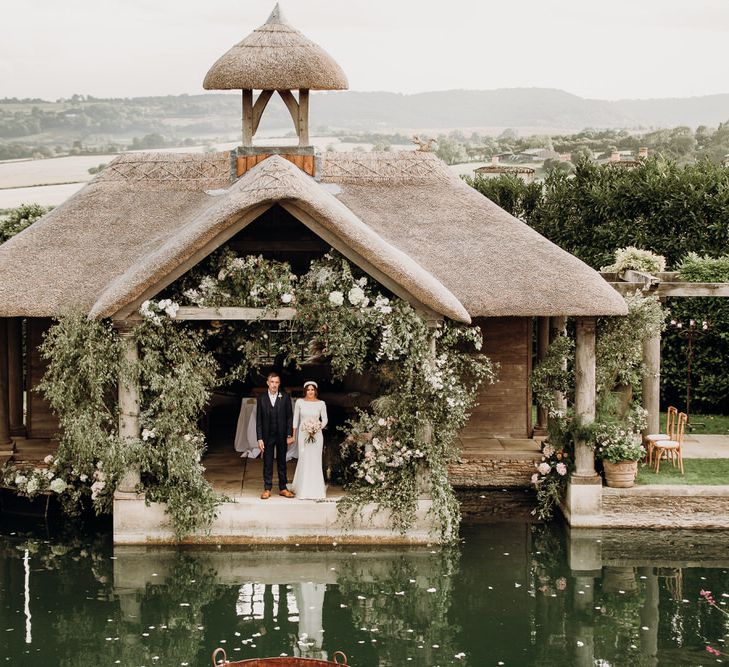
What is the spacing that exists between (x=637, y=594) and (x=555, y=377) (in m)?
3.75

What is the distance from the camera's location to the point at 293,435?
16219 millimetres

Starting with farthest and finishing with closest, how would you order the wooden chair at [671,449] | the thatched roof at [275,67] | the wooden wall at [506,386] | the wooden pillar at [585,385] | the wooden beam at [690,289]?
the wooden wall at [506,386] → the thatched roof at [275,67] → the wooden beam at [690,289] → the wooden chair at [671,449] → the wooden pillar at [585,385]

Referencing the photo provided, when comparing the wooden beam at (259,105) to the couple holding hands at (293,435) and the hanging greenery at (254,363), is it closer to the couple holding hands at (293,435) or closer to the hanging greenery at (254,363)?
the hanging greenery at (254,363)

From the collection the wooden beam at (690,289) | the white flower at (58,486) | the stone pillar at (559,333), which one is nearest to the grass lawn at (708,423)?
the stone pillar at (559,333)

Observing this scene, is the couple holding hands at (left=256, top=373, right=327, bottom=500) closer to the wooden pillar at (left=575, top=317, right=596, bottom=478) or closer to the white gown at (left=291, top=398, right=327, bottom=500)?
the white gown at (left=291, top=398, right=327, bottom=500)

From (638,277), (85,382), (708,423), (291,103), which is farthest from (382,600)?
(708,423)

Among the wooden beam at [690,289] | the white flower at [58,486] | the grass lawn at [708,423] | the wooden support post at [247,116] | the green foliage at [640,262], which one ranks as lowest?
the white flower at [58,486]

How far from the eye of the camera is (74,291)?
630 inches

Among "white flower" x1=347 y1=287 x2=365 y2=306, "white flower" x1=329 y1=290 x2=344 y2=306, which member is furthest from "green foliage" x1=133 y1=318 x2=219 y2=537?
"white flower" x1=347 y1=287 x2=365 y2=306

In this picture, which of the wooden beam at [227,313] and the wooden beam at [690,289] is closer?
the wooden beam at [227,313]

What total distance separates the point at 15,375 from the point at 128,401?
4.53 meters

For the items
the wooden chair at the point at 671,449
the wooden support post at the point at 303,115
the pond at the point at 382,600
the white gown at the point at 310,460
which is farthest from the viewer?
the wooden support post at the point at 303,115

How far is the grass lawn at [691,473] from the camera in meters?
16.6

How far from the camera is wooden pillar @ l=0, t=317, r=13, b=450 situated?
17.9m
